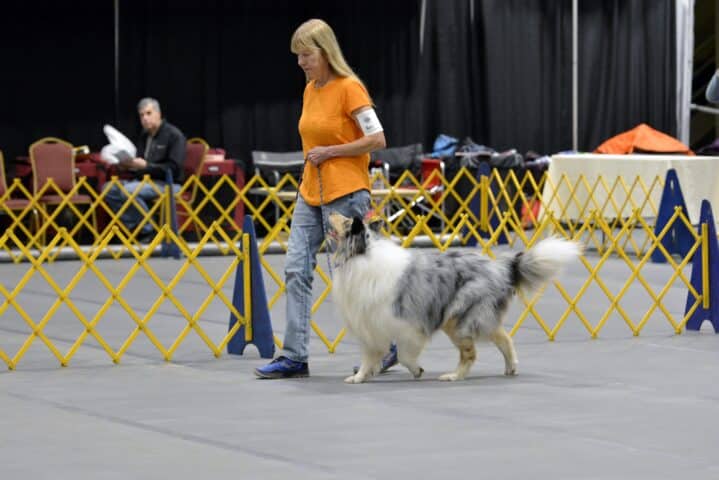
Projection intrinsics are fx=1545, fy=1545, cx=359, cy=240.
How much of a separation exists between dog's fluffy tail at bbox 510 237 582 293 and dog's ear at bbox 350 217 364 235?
2.45 ft

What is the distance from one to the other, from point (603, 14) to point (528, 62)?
3.62 ft

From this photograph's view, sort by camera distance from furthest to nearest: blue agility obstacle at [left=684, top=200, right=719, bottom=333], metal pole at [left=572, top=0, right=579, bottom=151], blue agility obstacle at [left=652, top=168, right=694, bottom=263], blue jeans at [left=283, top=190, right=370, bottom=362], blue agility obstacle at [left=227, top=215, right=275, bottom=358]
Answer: metal pole at [left=572, top=0, right=579, bottom=151] < blue agility obstacle at [left=652, top=168, right=694, bottom=263] < blue agility obstacle at [left=684, top=200, right=719, bottom=333] < blue agility obstacle at [left=227, top=215, right=275, bottom=358] < blue jeans at [left=283, top=190, right=370, bottom=362]

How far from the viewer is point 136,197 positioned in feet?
43.4

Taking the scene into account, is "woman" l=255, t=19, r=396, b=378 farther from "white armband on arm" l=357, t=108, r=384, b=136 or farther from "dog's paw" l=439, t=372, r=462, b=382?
"dog's paw" l=439, t=372, r=462, b=382

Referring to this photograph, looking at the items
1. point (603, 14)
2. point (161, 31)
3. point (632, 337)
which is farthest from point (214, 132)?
point (632, 337)

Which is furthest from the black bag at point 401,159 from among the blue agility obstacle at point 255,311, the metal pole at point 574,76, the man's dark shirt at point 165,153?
the blue agility obstacle at point 255,311

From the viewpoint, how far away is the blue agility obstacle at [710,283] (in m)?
8.12

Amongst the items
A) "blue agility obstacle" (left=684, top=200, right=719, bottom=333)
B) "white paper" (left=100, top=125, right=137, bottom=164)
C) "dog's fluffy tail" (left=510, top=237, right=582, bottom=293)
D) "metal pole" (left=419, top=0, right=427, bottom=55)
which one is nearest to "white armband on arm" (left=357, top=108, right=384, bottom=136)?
"dog's fluffy tail" (left=510, top=237, right=582, bottom=293)

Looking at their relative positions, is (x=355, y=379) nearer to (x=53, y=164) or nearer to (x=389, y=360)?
(x=389, y=360)

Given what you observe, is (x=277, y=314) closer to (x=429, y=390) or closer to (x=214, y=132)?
(x=429, y=390)

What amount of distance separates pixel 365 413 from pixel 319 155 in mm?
1222

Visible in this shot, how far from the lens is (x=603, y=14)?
16.8 meters

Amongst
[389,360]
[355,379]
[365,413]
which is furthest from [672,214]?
[365,413]

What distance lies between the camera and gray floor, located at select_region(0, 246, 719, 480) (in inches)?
187
